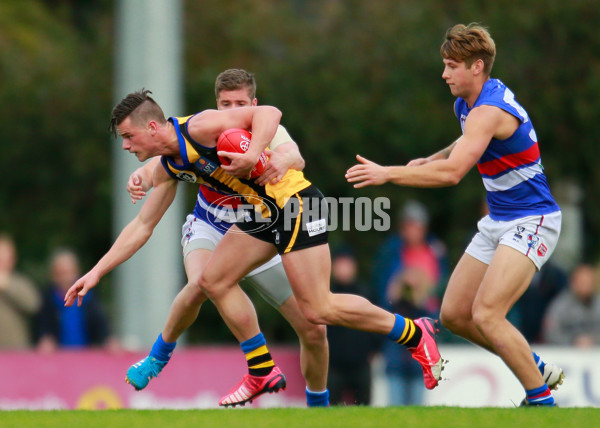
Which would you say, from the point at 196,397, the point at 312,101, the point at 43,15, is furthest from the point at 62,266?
the point at 43,15

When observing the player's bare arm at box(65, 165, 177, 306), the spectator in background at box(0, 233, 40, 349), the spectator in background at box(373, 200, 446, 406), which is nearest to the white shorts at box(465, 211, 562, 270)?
the player's bare arm at box(65, 165, 177, 306)

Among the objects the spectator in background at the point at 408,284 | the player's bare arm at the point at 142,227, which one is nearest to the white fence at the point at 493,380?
the spectator in background at the point at 408,284

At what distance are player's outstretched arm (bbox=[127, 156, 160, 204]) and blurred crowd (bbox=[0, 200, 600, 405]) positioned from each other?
11.9 ft

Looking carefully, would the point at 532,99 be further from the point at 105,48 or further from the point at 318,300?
the point at 318,300

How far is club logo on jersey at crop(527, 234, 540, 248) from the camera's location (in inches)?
277

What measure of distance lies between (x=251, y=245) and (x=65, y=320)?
14.7ft

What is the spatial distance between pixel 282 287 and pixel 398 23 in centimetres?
990

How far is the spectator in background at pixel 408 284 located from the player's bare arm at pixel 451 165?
12.9ft

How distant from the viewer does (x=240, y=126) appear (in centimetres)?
697

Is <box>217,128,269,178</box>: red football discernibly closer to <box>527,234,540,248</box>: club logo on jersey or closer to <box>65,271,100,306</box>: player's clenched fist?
<box>65,271,100,306</box>: player's clenched fist

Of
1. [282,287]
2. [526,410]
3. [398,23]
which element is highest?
[398,23]

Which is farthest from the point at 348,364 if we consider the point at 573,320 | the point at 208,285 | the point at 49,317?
the point at 208,285

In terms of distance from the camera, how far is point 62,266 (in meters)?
11.0

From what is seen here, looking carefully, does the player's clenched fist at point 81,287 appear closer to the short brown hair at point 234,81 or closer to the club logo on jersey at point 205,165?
the club logo on jersey at point 205,165
